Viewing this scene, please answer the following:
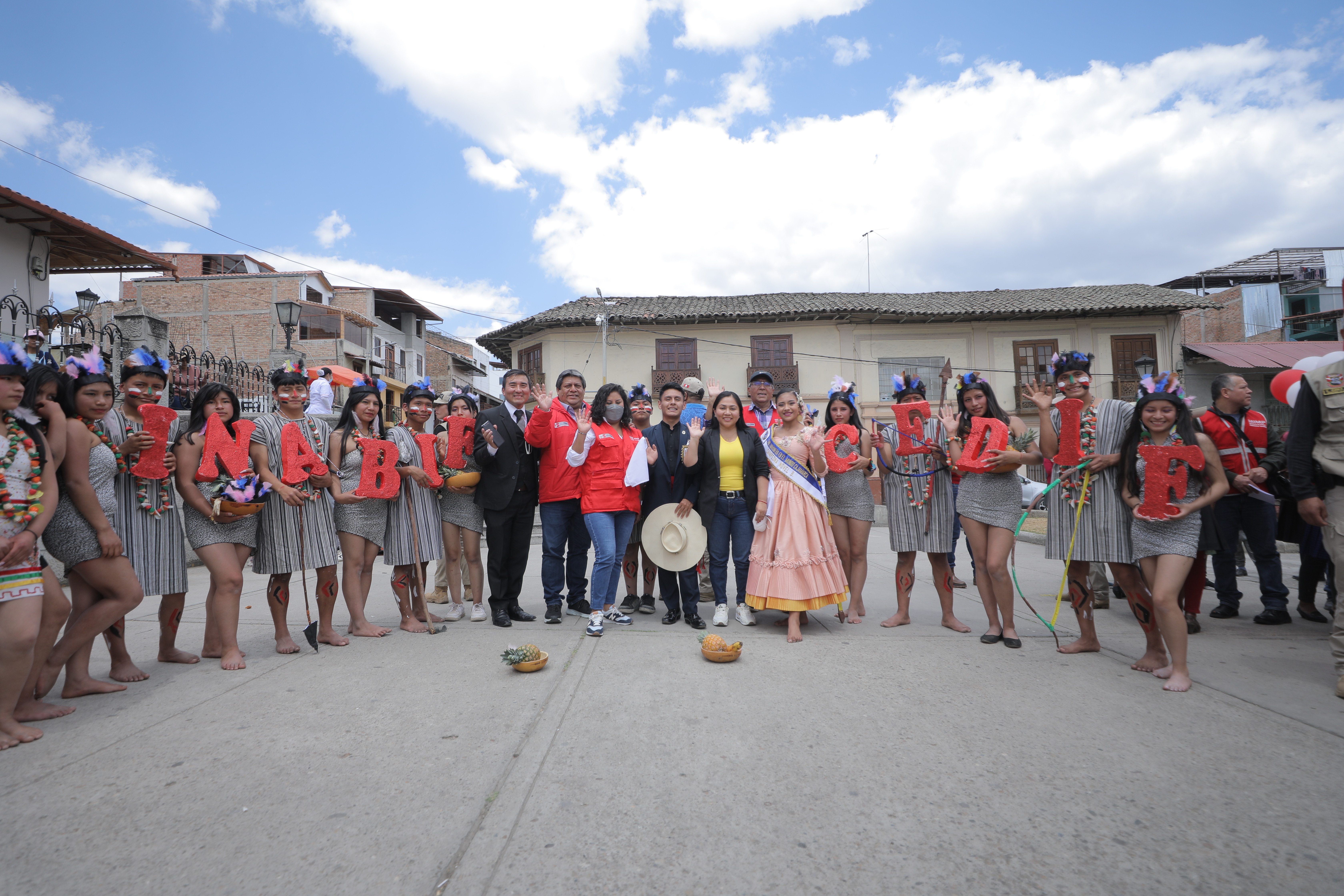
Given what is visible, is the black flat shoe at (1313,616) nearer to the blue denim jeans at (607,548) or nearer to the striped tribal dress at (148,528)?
the blue denim jeans at (607,548)

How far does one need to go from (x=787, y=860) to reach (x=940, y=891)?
0.43m

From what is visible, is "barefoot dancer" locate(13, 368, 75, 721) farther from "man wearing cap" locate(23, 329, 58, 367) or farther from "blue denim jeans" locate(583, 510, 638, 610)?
"blue denim jeans" locate(583, 510, 638, 610)

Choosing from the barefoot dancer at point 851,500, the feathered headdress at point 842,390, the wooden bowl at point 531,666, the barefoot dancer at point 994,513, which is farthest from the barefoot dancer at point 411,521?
the barefoot dancer at point 994,513

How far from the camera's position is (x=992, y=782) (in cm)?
246

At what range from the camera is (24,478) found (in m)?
2.93

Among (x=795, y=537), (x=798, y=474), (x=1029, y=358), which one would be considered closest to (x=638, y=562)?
(x=795, y=537)

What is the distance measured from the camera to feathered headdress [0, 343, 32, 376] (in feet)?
9.18

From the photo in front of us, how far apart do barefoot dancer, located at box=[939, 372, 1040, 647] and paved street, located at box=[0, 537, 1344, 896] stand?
536 millimetres

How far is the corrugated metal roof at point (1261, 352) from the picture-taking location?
20.4 meters

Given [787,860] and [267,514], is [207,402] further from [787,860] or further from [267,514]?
[787,860]

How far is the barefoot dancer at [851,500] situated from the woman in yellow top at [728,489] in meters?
0.64

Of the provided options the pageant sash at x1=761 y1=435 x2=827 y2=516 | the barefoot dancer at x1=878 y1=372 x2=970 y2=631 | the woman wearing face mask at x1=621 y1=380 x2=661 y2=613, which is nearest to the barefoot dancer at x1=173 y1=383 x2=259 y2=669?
the woman wearing face mask at x1=621 y1=380 x2=661 y2=613

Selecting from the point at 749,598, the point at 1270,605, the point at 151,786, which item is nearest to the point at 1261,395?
the point at 1270,605

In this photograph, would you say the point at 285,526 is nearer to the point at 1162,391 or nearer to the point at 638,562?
the point at 638,562
